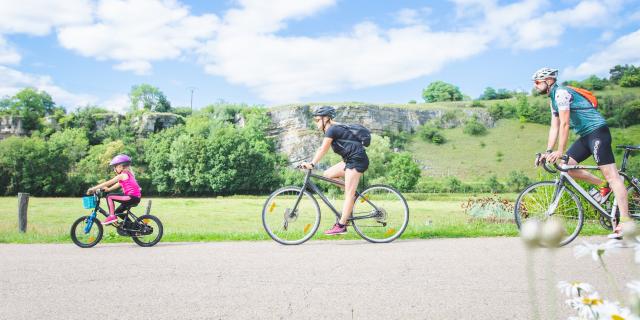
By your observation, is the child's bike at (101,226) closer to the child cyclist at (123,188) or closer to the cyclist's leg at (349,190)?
the child cyclist at (123,188)

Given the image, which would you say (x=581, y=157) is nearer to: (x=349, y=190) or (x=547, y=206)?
(x=547, y=206)

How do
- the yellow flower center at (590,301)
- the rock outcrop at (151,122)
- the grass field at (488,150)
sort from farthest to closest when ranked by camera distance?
1. the rock outcrop at (151,122)
2. the grass field at (488,150)
3. the yellow flower center at (590,301)

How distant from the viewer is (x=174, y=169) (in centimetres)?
7081

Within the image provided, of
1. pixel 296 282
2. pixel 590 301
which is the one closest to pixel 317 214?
pixel 296 282

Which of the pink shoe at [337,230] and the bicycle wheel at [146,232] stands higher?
the pink shoe at [337,230]

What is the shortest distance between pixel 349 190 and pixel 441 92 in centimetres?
15408

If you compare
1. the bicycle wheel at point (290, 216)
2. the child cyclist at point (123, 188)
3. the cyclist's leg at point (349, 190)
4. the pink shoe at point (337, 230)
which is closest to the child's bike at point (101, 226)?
the child cyclist at point (123, 188)

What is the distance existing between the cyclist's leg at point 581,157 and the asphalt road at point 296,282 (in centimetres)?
128

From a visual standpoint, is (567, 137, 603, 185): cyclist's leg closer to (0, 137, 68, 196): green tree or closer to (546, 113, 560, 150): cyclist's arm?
(546, 113, 560, 150): cyclist's arm

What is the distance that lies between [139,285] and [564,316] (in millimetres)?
3129

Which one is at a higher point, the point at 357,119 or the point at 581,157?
the point at 357,119

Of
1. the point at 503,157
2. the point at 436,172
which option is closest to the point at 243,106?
the point at 436,172

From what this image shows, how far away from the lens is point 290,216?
626 cm

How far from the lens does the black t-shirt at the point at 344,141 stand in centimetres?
611
